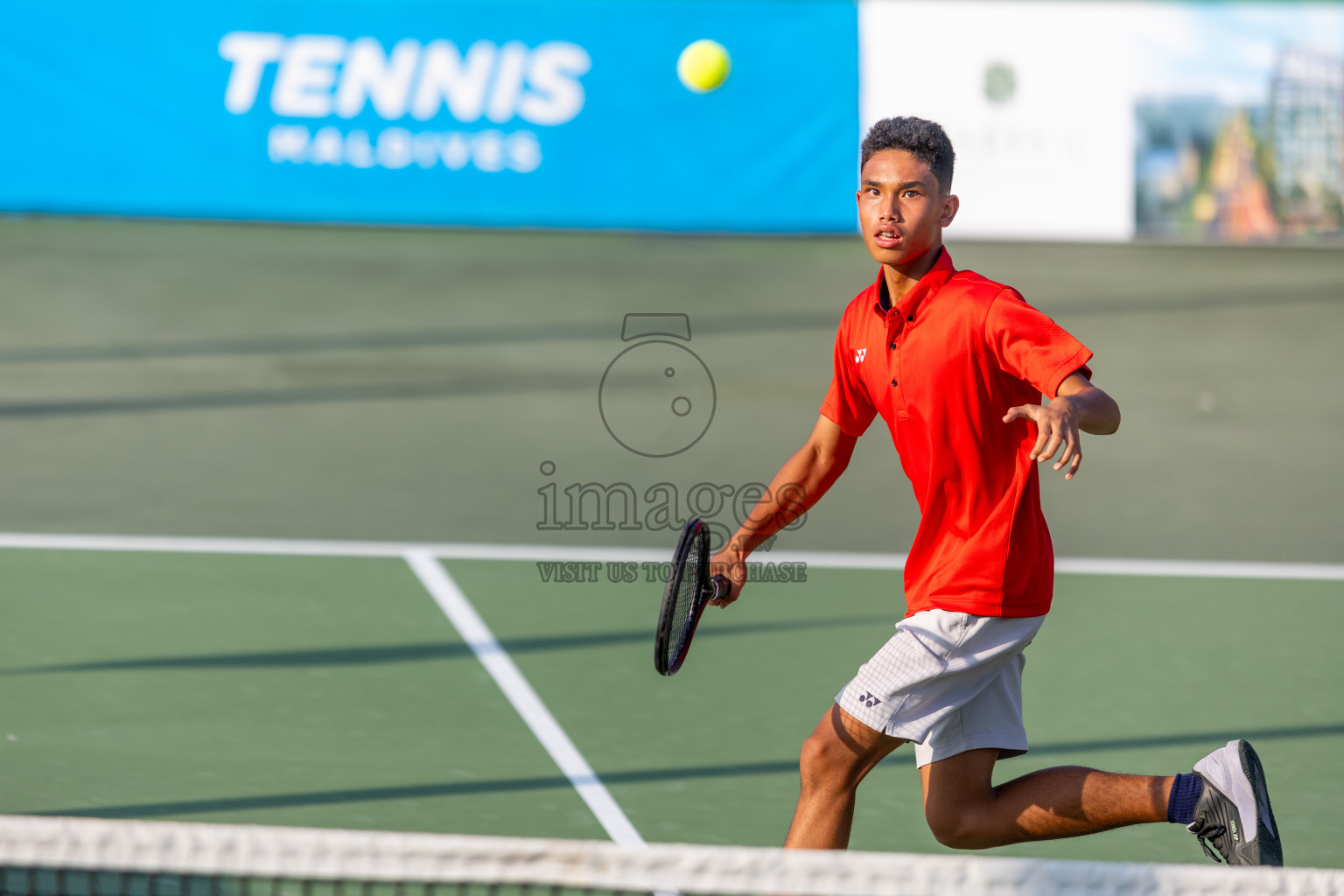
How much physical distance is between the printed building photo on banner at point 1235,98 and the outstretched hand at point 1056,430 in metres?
12.9

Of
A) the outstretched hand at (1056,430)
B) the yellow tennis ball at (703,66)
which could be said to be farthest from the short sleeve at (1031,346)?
the yellow tennis ball at (703,66)

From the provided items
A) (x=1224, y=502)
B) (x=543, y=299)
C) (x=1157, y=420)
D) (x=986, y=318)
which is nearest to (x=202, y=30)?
(x=543, y=299)

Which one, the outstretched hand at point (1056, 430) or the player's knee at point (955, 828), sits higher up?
the outstretched hand at point (1056, 430)

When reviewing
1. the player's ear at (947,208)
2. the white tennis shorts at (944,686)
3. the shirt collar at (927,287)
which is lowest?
the white tennis shorts at (944,686)

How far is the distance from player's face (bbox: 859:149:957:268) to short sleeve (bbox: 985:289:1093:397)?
0.22 meters

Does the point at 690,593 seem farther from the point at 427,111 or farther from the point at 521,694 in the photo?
the point at 427,111

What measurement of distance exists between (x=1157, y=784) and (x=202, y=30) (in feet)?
44.2

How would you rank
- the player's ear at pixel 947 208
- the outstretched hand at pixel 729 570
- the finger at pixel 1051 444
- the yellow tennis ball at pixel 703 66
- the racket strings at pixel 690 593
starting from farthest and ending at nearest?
the yellow tennis ball at pixel 703 66 < the outstretched hand at pixel 729 570 < the racket strings at pixel 690 593 < the player's ear at pixel 947 208 < the finger at pixel 1051 444

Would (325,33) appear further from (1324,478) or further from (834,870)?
(834,870)

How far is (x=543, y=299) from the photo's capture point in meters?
13.0

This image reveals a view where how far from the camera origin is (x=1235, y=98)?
49.8 ft

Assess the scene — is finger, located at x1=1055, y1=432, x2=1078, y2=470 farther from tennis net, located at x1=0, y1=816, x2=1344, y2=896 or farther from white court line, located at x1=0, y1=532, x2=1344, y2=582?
white court line, located at x1=0, y1=532, x2=1344, y2=582

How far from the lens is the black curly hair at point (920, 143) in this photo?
3.38 m

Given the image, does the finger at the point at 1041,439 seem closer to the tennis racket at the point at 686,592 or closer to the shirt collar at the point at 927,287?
the shirt collar at the point at 927,287
